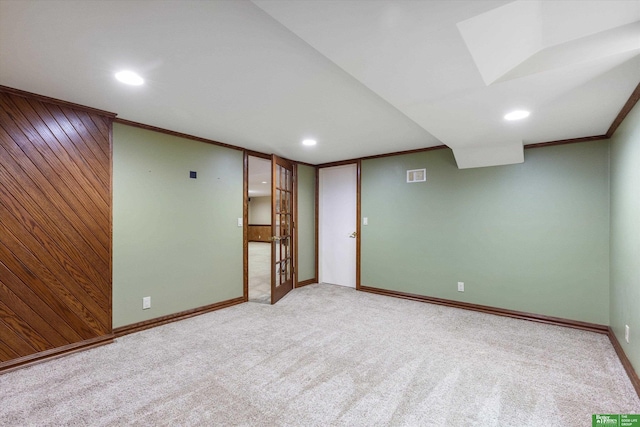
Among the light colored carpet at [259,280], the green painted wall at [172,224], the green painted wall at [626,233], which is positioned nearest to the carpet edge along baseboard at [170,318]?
the green painted wall at [172,224]

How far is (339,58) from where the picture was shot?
1419 mm

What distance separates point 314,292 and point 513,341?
261cm

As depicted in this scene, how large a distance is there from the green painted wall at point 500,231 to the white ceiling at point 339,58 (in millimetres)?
738

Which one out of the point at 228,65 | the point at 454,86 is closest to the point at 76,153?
the point at 228,65

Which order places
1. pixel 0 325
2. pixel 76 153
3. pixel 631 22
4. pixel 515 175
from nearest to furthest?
pixel 631 22
pixel 0 325
pixel 76 153
pixel 515 175

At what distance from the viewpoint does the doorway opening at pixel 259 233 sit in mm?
4660

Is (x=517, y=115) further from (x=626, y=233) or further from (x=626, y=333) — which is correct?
(x=626, y=333)

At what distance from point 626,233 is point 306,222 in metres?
3.80

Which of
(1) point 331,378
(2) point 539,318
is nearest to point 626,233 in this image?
(2) point 539,318

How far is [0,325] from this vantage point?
2201mm

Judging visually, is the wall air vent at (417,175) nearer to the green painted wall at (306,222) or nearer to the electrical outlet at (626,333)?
the green painted wall at (306,222)

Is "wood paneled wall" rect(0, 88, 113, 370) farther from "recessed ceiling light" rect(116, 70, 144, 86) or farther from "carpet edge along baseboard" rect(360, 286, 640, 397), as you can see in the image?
"carpet edge along baseboard" rect(360, 286, 640, 397)

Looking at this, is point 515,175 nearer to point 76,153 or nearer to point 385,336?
point 385,336

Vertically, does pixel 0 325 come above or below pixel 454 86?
below
